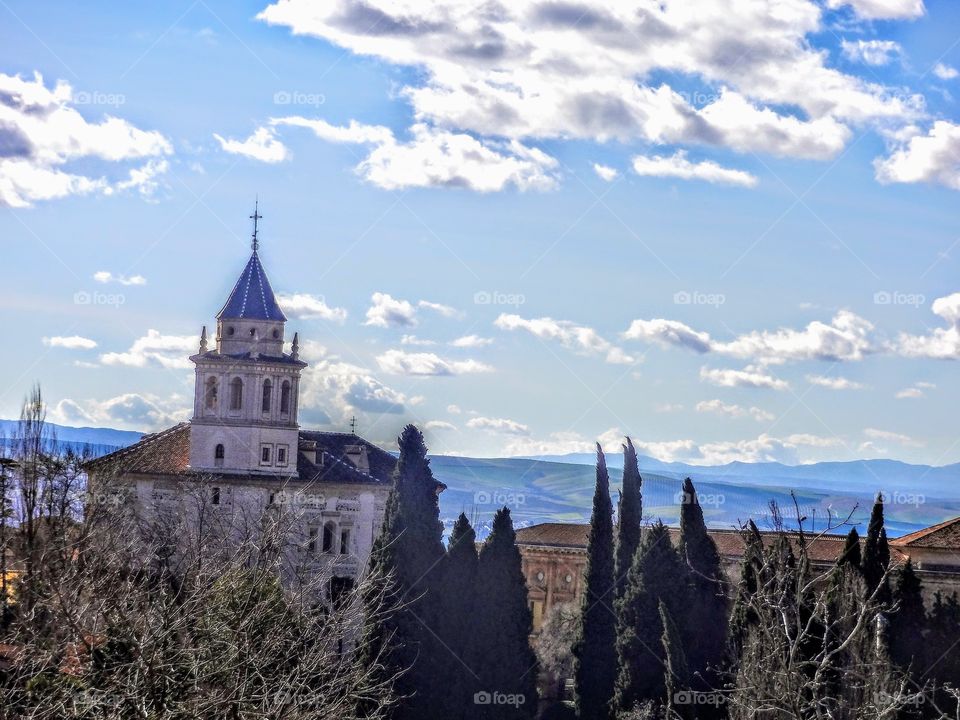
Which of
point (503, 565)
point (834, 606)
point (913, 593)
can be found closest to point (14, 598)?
point (503, 565)

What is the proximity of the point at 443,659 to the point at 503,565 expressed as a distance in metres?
5.48

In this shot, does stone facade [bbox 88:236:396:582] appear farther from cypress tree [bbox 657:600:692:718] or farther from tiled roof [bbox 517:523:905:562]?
cypress tree [bbox 657:600:692:718]

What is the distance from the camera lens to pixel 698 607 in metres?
53.6

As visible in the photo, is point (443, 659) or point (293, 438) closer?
point (443, 659)

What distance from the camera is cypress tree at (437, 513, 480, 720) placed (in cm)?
5106

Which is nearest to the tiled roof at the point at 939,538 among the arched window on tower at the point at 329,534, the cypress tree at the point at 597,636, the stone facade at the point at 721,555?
the stone facade at the point at 721,555

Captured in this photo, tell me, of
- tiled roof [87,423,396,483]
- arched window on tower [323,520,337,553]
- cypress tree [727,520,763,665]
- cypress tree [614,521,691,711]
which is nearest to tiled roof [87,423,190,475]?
tiled roof [87,423,396,483]

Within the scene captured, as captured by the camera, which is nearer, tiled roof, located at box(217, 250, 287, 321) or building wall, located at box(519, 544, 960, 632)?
tiled roof, located at box(217, 250, 287, 321)

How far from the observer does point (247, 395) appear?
69938 millimetres

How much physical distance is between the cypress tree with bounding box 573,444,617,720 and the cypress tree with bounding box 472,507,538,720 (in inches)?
69.4

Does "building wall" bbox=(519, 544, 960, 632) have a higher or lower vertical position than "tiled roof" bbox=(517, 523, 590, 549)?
lower

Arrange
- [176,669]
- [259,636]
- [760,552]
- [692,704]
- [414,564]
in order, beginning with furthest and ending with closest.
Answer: [414,564]
[692,704]
[760,552]
[259,636]
[176,669]

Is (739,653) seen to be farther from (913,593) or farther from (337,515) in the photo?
(337,515)

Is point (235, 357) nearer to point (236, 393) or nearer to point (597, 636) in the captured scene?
point (236, 393)
